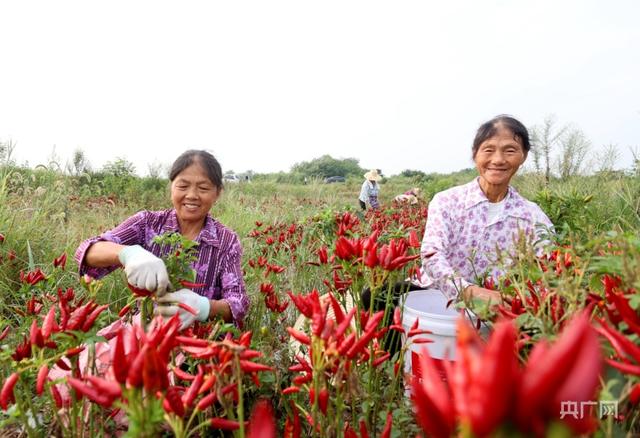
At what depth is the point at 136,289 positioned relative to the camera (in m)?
1.33

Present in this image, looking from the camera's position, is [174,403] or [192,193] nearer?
[174,403]

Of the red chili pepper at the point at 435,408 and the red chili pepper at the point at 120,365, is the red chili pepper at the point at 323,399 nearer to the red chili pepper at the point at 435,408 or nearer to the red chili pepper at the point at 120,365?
the red chili pepper at the point at 120,365

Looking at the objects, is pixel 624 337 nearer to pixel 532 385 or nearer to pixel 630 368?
pixel 630 368

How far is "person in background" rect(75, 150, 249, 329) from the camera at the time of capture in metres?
2.06

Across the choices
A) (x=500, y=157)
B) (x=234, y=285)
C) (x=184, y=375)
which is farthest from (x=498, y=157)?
(x=184, y=375)

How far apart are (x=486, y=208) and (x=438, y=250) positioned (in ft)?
1.94

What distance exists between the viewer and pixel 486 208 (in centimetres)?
263

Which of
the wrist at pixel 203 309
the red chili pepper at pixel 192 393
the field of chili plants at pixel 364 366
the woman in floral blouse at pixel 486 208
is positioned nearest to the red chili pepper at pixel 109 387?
the field of chili plants at pixel 364 366

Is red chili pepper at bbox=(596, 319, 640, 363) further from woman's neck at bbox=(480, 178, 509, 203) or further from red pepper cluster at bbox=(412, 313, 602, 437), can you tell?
woman's neck at bbox=(480, 178, 509, 203)

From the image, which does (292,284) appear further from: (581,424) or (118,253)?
(581,424)

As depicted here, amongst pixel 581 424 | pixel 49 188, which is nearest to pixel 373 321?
pixel 581 424

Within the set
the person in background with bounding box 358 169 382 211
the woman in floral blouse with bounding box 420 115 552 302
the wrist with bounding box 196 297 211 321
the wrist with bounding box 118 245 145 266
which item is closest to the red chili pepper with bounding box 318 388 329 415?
the wrist with bounding box 196 297 211 321

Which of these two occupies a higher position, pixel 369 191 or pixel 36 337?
pixel 369 191

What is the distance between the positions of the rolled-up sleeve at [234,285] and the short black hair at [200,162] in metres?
0.38
